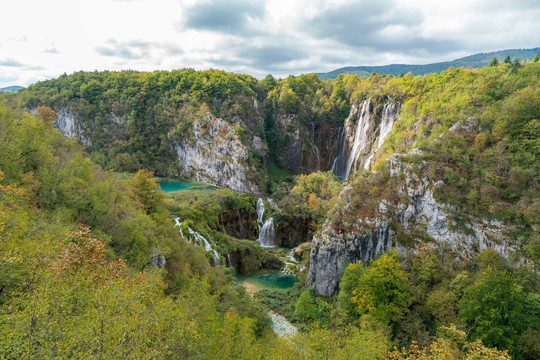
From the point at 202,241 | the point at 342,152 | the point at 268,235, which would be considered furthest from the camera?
the point at 342,152

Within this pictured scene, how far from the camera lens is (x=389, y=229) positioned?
3055 centimetres

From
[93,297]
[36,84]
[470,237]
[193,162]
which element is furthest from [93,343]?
[36,84]

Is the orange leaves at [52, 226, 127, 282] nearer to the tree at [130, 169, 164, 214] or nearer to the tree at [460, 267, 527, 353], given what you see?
the tree at [130, 169, 164, 214]

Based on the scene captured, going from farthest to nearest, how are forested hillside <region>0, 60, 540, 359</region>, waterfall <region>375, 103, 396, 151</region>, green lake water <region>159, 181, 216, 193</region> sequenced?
1. green lake water <region>159, 181, 216, 193</region>
2. waterfall <region>375, 103, 396, 151</region>
3. forested hillside <region>0, 60, 540, 359</region>

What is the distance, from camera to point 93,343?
7539 mm

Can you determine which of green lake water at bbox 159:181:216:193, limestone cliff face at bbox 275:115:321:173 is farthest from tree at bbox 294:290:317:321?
limestone cliff face at bbox 275:115:321:173

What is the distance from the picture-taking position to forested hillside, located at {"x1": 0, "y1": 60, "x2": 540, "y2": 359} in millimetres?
9555

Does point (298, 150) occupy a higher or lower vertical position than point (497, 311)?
higher

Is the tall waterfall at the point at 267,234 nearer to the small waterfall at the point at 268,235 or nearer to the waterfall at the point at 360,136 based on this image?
the small waterfall at the point at 268,235

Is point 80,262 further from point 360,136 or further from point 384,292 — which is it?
point 360,136

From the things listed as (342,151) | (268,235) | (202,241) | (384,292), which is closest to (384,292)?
(384,292)

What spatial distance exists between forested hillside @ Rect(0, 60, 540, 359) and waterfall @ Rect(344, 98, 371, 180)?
11.0ft

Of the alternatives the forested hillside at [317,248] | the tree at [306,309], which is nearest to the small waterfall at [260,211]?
the forested hillside at [317,248]

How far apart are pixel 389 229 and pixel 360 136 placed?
4219 centimetres
